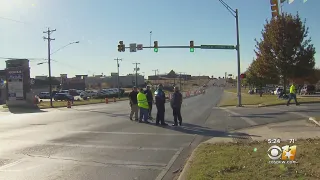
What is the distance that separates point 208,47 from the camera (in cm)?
3497

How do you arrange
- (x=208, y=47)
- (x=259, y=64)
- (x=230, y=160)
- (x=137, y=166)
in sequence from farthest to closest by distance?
(x=259, y=64) → (x=208, y=47) → (x=137, y=166) → (x=230, y=160)

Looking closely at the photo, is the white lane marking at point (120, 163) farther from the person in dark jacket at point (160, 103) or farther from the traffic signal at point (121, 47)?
the traffic signal at point (121, 47)

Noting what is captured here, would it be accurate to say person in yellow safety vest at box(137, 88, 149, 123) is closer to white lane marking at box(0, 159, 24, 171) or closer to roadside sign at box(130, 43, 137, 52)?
A: white lane marking at box(0, 159, 24, 171)

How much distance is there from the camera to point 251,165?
6.99 metres

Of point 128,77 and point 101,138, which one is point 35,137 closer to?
point 101,138

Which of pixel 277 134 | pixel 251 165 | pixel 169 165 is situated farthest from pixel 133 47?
pixel 251 165

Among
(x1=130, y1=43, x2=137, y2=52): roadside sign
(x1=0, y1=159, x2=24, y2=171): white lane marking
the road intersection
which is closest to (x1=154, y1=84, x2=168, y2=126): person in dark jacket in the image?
the road intersection

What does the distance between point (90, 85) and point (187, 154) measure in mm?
169577

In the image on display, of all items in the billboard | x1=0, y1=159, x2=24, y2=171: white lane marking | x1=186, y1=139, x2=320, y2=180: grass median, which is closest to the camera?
x1=186, y1=139, x2=320, y2=180: grass median

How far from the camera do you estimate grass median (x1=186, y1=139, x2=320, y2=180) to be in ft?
20.3

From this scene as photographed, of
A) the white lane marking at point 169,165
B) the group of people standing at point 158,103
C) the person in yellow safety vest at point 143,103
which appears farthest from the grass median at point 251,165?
the person in yellow safety vest at point 143,103

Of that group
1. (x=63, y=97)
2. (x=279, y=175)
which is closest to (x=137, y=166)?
(x=279, y=175)

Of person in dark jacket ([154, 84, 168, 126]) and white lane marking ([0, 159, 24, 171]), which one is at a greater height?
person in dark jacket ([154, 84, 168, 126])

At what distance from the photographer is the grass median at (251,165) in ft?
20.3
